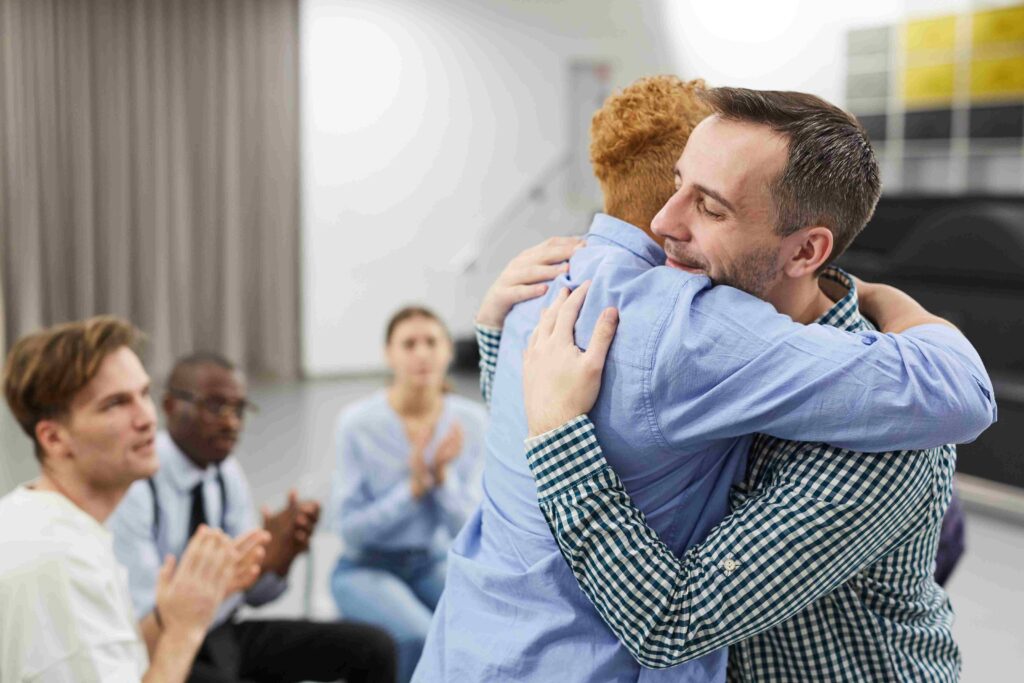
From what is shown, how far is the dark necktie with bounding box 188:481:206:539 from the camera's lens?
282 centimetres

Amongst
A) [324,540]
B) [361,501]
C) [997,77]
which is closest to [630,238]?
[361,501]

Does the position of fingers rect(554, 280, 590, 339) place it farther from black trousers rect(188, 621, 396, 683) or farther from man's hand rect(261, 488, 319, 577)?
black trousers rect(188, 621, 396, 683)

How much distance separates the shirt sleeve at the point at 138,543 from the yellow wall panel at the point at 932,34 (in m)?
7.45

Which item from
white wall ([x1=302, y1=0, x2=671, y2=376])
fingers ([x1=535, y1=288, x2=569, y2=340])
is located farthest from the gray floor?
fingers ([x1=535, y1=288, x2=569, y2=340])

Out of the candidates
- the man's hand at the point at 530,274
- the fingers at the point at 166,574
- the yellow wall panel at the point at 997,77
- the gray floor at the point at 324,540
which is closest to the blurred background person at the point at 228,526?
the gray floor at the point at 324,540

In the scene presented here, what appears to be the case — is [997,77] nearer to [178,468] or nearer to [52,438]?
[178,468]

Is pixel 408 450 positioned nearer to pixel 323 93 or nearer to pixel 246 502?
pixel 246 502

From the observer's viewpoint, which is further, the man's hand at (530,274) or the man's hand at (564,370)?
the man's hand at (530,274)

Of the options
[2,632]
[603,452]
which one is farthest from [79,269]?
[603,452]

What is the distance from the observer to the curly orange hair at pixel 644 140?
4.23 feet

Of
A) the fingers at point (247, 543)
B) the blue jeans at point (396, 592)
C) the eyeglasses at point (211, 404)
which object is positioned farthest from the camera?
the blue jeans at point (396, 592)

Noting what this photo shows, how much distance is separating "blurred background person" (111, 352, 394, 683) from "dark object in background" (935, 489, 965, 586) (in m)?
1.42

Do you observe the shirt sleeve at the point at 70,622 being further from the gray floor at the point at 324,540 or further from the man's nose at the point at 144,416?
the gray floor at the point at 324,540

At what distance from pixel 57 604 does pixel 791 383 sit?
4.01 feet
